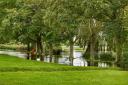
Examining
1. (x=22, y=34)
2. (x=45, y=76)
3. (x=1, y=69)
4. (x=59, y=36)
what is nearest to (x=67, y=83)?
(x=45, y=76)

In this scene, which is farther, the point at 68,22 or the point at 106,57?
the point at 106,57

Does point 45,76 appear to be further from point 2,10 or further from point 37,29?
point 2,10

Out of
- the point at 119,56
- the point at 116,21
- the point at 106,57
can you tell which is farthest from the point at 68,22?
the point at 106,57

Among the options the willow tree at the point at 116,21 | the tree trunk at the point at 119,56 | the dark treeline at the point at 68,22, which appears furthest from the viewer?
the tree trunk at the point at 119,56

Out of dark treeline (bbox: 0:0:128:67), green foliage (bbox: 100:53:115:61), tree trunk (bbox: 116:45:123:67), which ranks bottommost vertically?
green foliage (bbox: 100:53:115:61)

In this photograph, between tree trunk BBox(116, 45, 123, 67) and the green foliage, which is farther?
the green foliage

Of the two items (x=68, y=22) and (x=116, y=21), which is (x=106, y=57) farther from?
(x=68, y=22)

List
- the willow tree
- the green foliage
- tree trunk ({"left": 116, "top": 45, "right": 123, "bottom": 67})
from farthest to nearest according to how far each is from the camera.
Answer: the green foliage < tree trunk ({"left": 116, "top": 45, "right": 123, "bottom": 67}) < the willow tree

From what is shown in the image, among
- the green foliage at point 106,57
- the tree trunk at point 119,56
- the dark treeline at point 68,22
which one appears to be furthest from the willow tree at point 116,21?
the green foliage at point 106,57

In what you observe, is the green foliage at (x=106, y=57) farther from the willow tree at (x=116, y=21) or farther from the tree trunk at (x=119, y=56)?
the willow tree at (x=116, y=21)

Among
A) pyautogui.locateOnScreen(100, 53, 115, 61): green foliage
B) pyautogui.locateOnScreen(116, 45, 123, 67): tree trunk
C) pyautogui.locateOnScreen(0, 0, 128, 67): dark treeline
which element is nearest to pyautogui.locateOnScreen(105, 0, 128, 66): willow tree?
pyautogui.locateOnScreen(0, 0, 128, 67): dark treeline

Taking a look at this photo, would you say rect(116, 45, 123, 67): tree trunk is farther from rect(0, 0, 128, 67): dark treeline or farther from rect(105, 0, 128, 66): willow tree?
rect(105, 0, 128, 66): willow tree

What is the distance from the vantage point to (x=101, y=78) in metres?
18.1

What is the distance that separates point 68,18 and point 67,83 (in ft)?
29.0
